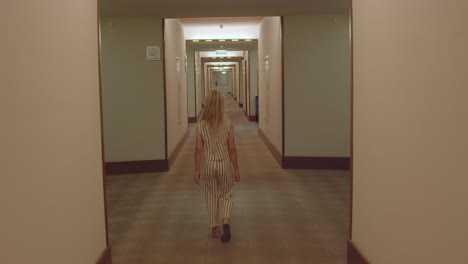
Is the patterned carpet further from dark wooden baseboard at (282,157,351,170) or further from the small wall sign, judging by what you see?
the small wall sign

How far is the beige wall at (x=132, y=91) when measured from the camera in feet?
27.4

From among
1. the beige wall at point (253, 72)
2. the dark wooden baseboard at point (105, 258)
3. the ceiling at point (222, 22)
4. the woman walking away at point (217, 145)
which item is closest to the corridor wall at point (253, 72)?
the beige wall at point (253, 72)

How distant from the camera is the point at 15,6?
7.66 ft

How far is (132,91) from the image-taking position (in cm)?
845

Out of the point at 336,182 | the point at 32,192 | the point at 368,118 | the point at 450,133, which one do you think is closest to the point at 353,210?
the point at 368,118

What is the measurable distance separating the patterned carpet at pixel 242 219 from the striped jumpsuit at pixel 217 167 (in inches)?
17.0

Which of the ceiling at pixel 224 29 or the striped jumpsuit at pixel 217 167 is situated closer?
the striped jumpsuit at pixel 217 167

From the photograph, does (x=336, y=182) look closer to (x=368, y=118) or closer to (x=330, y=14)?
(x=330, y=14)

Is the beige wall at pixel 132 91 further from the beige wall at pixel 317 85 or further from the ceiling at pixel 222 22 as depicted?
the ceiling at pixel 222 22

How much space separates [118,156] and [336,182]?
365 cm

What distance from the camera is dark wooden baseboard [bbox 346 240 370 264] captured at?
3707 millimetres

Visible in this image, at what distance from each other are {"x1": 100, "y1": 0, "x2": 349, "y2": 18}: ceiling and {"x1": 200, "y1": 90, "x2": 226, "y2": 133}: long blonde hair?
2564 mm

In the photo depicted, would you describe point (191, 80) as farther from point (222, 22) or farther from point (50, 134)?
point (50, 134)

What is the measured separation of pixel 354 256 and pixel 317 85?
4905 mm
